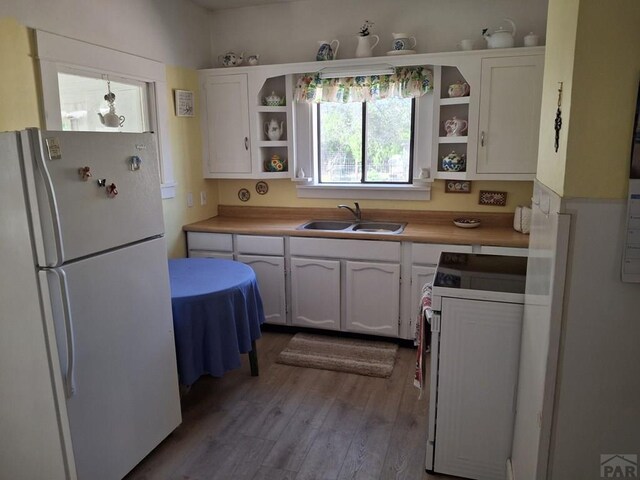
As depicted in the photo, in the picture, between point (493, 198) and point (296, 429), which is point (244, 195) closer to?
point (493, 198)

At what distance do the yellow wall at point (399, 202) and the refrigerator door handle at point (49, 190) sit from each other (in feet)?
8.19

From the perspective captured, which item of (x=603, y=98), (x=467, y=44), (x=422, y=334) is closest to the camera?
(x=603, y=98)

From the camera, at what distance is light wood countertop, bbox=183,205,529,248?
3.15 metres

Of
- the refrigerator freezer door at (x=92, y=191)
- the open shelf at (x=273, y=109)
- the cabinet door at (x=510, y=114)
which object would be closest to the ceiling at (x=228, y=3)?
the open shelf at (x=273, y=109)

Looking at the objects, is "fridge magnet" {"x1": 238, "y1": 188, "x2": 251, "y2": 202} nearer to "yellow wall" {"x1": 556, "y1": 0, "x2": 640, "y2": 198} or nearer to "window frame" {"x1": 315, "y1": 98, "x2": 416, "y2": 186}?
"window frame" {"x1": 315, "y1": 98, "x2": 416, "y2": 186}

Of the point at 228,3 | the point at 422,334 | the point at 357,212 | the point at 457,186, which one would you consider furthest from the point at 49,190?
the point at 457,186

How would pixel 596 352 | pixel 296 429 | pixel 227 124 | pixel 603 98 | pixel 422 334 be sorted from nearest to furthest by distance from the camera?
pixel 603 98
pixel 596 352
pixel 422 334
pixel 296 429
pixel 227 124

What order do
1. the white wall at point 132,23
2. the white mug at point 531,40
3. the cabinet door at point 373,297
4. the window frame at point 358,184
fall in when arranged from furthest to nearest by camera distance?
1. the window frame at point 358,184
2. the cabinet door at point 373,297
3. the white mug at point 531,40
4. the white wall at point 132,23

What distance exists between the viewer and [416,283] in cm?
327

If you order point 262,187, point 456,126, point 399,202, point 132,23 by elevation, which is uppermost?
point 132,23

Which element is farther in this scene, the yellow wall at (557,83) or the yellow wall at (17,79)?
the yellow wall at (17,79)

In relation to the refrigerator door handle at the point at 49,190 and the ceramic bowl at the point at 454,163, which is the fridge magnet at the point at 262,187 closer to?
the ceramic bowl at the point at 454,163

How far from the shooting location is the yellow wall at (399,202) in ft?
11.5

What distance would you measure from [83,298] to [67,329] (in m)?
0.14
